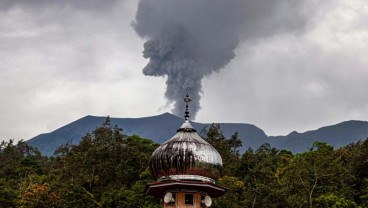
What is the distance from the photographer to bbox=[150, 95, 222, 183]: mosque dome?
22.4 metres

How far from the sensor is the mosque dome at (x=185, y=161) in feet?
73.6

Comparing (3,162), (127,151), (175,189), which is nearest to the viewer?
(175,189)

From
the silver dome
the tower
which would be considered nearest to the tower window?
the tower

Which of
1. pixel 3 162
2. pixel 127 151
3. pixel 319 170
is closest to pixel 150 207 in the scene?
pixel 319 170

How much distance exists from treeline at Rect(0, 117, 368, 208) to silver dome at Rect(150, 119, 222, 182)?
1721 cm

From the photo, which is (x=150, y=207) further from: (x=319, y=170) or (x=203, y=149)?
(x=203, y=149)

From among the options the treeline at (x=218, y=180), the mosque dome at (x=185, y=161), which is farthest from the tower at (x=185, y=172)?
the treeline at (x=218, y=180)

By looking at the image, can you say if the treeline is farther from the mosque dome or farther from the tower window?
the tower window

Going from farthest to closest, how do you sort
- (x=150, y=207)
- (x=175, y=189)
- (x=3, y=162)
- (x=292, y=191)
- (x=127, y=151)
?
(x=3, y=162)
(x=127, y=151)
(x=292, y=191)
(x=150, y=207)
(x=175, y=189)

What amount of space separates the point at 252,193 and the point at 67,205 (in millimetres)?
13683

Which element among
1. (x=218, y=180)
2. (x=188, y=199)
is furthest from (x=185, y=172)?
(x=218, y=180)

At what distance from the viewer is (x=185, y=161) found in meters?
22.4

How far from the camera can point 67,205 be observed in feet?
133

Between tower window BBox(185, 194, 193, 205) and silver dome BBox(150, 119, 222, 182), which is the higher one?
silver dome BBox(150, 119, 222, 182)
